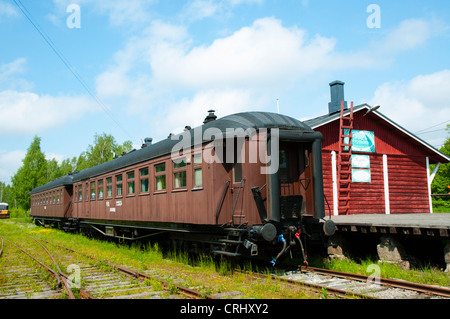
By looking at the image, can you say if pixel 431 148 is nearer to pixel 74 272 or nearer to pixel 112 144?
pixel 74 272

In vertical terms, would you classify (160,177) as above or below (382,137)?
below

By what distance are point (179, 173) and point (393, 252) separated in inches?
204

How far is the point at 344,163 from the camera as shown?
15469mm

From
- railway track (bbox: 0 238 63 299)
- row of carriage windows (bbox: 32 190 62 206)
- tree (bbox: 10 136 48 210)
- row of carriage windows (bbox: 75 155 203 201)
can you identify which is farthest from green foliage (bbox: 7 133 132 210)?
railway track (bbox: 0 238 63 299)

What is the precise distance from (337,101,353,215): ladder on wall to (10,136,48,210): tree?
1802 inches

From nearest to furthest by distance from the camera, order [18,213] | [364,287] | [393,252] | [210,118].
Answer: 1. [364,287]
2. [393,252]
3. [210,118]
4. [18,213]

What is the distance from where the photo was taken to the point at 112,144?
188 feet

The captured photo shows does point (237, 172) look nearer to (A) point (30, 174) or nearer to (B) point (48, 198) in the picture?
(B) point (48, 198)

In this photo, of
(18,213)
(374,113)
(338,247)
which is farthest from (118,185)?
(18,213)

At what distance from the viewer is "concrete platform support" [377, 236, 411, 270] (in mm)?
8672

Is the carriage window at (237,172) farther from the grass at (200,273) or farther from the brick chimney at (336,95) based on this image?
the brick chimney at (336,95)

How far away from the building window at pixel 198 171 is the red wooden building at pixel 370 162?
7385mm

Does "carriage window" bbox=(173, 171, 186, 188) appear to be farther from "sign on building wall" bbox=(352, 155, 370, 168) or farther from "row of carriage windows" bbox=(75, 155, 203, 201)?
"sign on building wall" bbox=(352, 155, 370, 168)

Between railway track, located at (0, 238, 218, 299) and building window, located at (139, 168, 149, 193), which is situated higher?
building window, located at (139, 168, 149, 193)
